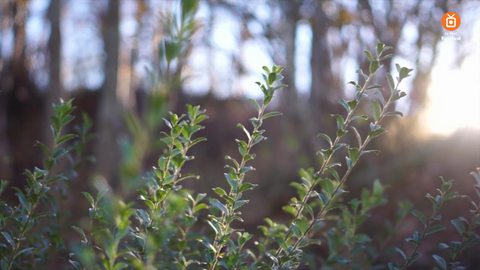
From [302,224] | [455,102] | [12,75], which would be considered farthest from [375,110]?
[12,75]

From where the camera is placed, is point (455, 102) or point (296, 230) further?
point (455, 102)

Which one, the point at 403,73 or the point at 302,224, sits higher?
the point at 403,73

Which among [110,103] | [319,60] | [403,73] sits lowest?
[110,103]

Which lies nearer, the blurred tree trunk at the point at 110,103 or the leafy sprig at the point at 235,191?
the leafy sprig at the point at 235,191

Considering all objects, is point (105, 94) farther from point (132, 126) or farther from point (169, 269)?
point (132, 126)

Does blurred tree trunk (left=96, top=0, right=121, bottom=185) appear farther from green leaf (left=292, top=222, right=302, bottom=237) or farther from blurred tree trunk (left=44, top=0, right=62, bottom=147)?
green leaf (left=292, top=222, right=302, bottom=237)

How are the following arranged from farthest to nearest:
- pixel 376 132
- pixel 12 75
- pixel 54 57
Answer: pixel 12 75, pixel 54 57, pixel 376 132

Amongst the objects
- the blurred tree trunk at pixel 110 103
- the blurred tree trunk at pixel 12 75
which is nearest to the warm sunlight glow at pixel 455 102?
the blurred tree trunk at pixel 110 103

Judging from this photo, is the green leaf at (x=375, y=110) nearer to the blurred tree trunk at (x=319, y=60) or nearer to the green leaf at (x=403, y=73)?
the green leaf at (x=403, y=73)

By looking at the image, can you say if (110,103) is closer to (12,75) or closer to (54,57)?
(54,57)

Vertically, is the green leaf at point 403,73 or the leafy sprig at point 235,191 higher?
the green leaf at point 403,73

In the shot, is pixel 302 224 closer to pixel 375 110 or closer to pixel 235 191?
pixel 235 191

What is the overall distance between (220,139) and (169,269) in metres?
11.2

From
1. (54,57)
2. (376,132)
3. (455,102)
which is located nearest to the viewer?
(376,132)
